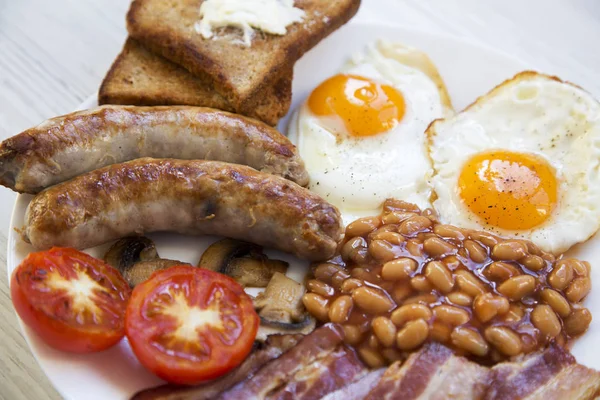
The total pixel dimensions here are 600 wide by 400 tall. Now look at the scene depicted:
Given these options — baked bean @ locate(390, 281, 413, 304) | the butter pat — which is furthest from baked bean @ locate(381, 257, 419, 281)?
the butter pat

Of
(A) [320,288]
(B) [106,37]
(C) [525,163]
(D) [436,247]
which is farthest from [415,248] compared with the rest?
(B) [106,37]

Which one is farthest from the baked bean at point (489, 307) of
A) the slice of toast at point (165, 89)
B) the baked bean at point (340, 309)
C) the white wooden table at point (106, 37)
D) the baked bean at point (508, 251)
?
the white wooden table at point (106, 37)

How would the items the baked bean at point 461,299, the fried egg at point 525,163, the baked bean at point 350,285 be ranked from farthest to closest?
the fried egg at point 525,163, the baked bean at point 350,285, the baked bean at point 461,299

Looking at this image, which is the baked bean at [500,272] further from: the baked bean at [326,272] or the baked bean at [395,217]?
the baked bean at [326,272]

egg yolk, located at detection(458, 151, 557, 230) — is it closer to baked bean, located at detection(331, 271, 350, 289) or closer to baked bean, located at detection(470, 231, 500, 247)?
baked bean, located at detection(470, 231, 500, 247)

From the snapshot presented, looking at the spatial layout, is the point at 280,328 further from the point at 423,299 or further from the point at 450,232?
the point at 450,232

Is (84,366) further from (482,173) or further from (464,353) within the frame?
(482,173)

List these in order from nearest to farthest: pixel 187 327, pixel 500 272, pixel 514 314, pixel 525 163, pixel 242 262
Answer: pixel 187 327
pixel 514 314
pixel 500 272
pixel 242 262
pixel 525 163
